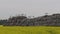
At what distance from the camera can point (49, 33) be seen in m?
5.74

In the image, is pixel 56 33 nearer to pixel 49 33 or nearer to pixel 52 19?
pixel 49 33

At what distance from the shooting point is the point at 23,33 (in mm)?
5668

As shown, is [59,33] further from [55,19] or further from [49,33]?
[55,19]

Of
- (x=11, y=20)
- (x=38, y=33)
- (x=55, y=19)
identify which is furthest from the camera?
(x=11, y=20)

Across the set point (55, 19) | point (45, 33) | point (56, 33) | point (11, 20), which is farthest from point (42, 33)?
point (11, 20)

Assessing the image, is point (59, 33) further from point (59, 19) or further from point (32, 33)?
point (59, 19)

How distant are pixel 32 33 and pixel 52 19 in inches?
713

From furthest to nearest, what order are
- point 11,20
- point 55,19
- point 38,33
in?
point 11,20 < point 55,19 < point 38,33

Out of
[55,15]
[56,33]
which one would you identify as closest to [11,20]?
[55,15]

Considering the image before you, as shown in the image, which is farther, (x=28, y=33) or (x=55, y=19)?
(x=55, y=19)

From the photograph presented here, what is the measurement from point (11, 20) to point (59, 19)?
10.1 m

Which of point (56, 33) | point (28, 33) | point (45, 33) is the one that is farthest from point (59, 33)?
point (28, 33)

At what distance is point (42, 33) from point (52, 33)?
32 cm

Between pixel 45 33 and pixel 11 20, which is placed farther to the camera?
pixel 11 20
